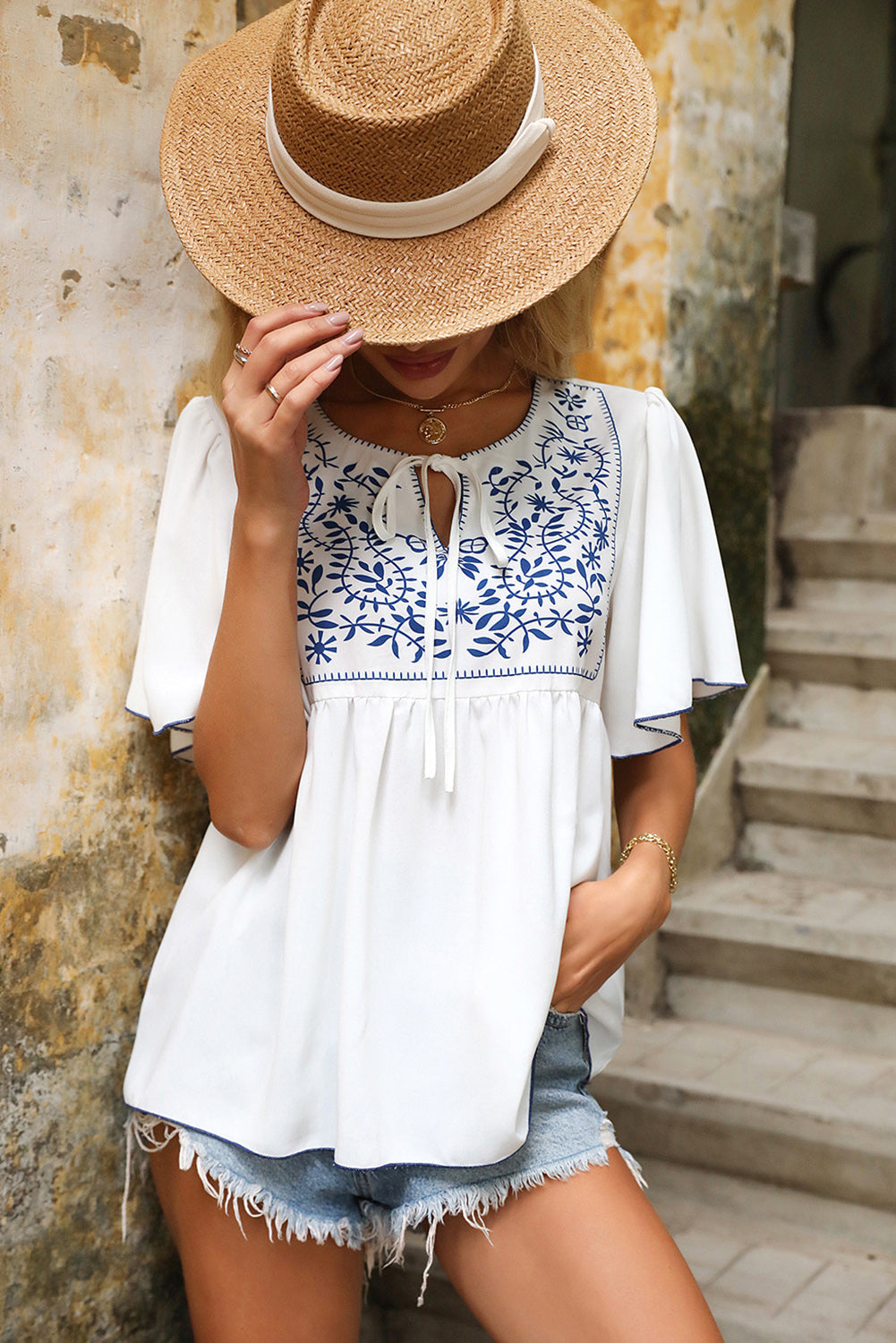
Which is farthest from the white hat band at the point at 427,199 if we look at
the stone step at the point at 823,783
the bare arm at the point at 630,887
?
the stone step at the point at 823,783

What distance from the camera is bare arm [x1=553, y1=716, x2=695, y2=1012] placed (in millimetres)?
1509

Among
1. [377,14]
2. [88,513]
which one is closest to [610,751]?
A: [88,513]

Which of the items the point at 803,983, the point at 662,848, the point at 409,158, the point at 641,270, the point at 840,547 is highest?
the point at 641,270

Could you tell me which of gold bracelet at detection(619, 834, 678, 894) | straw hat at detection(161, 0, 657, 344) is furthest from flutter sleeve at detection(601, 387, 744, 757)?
straw hat at detection(161, 0, 657, 344)

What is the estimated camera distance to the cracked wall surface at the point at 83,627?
156 cm

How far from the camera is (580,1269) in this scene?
1381mm

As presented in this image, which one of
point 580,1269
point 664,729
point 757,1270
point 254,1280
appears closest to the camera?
point 580,1269

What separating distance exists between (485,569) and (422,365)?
24 centimetres

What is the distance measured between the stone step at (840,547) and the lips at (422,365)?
2.71 metres

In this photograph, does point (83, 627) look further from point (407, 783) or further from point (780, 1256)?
point (780, 1256)

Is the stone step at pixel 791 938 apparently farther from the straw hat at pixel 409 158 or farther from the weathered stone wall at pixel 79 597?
the straw hat at pixel 409 158

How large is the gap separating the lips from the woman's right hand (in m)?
0.13

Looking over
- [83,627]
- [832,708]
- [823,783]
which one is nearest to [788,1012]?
[823,783]

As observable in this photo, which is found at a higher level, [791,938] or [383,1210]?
[383,1210]
